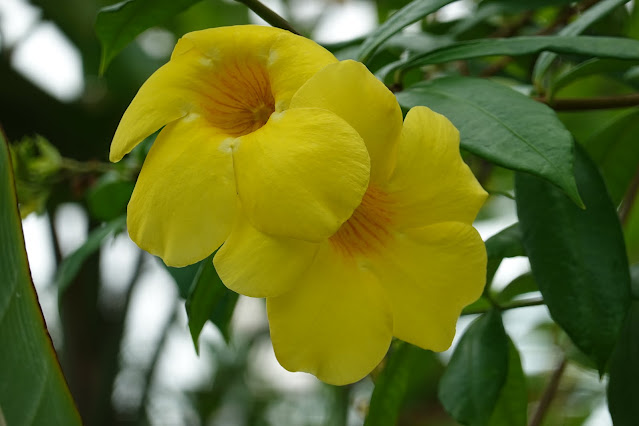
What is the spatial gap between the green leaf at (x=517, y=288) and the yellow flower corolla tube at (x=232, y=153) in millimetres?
405

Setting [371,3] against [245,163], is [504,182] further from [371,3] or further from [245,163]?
[245,163]

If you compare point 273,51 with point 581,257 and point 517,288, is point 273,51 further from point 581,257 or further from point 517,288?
point 517,288

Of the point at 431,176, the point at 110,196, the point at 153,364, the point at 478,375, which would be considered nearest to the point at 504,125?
the point at 431,176

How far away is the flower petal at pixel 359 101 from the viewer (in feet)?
1.42

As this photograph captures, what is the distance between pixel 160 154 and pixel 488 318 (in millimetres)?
404

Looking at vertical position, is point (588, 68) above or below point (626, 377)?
above

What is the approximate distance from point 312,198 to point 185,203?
83 millimetres

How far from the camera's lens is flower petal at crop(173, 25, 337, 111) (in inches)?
18.3

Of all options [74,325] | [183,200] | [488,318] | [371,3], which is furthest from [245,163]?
[74,325]

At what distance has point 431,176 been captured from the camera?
1.55 feet

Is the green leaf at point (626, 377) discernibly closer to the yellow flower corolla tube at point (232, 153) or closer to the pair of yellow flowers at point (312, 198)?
the pair of yellow flowers at point (312, 198)

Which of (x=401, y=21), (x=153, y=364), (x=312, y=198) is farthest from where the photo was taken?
(x=153, y=364)

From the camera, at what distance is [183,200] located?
429 millimetres

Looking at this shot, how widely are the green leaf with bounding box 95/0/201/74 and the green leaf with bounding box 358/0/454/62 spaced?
17 cm
